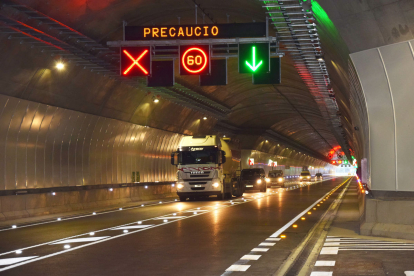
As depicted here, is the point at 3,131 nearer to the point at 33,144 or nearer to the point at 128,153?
the point at 33,144

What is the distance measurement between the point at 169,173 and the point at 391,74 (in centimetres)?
3052

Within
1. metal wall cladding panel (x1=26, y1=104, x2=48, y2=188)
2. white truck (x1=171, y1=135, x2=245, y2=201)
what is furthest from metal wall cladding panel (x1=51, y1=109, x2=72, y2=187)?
white truck (x1=171, y1=135, x2=245, y2=201)

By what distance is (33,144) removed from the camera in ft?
76.7

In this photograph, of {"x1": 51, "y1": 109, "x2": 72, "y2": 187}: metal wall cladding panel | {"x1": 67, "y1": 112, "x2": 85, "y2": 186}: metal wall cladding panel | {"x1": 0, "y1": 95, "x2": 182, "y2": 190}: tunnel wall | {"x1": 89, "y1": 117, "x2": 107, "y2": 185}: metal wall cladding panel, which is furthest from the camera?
{"x1": 89, "y1": 117, "x2": 107, "y2": 185}: metal wall cladding panel

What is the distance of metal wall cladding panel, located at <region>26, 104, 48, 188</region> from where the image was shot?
75.2 ft

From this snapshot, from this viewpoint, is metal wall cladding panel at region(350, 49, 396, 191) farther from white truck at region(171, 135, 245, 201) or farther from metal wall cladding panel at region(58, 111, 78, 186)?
white truck at region(171, 135, 245, 201)

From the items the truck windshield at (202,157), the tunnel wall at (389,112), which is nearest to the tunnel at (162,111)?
the tunnel wall at (389,112)

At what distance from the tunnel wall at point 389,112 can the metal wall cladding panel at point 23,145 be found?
44.9ft

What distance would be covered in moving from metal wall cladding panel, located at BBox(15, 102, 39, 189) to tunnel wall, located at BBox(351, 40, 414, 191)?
13677 mm

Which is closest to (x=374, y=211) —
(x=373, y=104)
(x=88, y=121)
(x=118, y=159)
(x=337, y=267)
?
(x=373, y=104)

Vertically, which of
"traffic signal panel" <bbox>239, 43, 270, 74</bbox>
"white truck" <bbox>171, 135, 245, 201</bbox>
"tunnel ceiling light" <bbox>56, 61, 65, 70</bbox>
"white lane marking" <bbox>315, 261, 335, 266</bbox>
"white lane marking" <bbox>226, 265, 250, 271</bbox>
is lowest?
"white lane marking" <bbox>315, 261, 335, 266</bbox>

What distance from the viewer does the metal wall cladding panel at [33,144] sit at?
2291 cm

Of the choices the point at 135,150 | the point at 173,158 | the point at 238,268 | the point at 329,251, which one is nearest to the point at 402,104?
the point at 329,251

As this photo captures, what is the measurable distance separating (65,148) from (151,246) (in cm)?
1467
